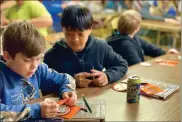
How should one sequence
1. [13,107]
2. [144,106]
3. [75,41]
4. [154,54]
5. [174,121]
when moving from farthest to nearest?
[154,54], [75,41], [144,106], [174,121], [13,107]

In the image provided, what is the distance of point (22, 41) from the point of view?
1.27m

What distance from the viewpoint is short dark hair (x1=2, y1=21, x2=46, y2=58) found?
1.27 meters

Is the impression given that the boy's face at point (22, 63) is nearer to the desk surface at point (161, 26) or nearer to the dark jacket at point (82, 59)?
the dark jacket at point (82, 59)

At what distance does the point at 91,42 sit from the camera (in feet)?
6.66

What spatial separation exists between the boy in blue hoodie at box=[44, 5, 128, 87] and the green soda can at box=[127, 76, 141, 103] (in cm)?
26

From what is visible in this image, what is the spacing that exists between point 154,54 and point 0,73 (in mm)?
2065

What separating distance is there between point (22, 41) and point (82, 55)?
0.77 metres

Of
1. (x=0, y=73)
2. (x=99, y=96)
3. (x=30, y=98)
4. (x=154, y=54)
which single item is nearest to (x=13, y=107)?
(x=0, y=73)

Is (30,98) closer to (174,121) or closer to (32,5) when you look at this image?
(174,121)

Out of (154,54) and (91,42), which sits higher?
(91,42)

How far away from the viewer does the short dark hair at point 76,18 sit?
73.6 inches

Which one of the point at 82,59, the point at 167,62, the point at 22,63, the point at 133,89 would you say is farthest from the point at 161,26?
the point at 22,63

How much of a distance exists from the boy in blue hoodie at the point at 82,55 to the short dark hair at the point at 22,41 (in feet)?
1.92

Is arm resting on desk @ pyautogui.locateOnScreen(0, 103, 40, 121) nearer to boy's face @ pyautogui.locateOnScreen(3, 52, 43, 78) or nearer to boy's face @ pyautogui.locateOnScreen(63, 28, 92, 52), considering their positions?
boy's face @ pyautogui.locateOnScreen(3, 52, 43, 78)
